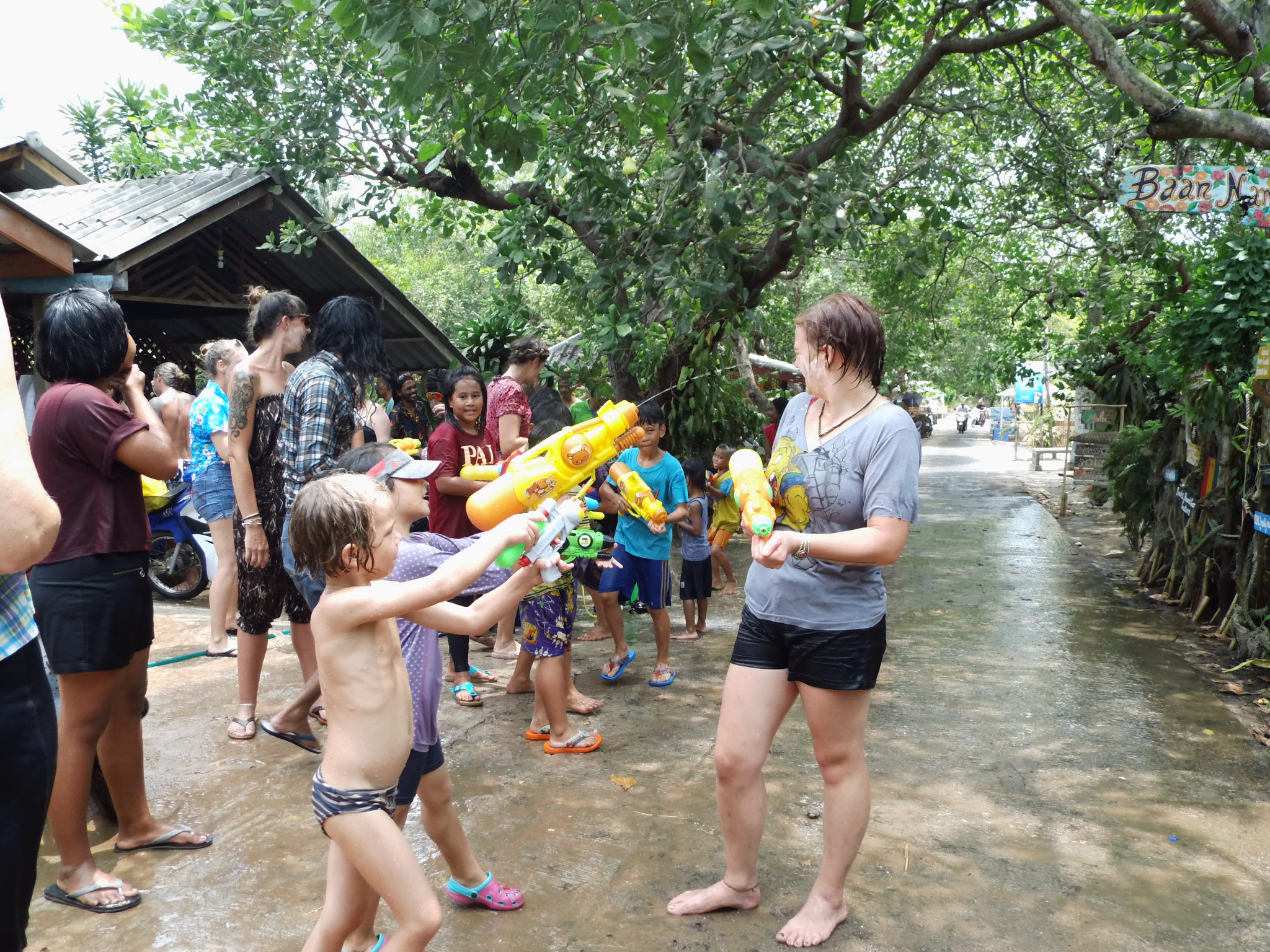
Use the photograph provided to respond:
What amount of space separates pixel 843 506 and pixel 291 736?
2562 millimetres

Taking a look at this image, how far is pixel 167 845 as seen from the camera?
3227 mm

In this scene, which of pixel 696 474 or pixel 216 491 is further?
pixel 696 474

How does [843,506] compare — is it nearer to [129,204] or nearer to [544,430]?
[544,430]

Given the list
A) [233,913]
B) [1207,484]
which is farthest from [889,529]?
[1207,484]

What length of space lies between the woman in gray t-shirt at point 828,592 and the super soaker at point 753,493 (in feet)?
0.15

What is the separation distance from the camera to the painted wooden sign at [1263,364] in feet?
17.0

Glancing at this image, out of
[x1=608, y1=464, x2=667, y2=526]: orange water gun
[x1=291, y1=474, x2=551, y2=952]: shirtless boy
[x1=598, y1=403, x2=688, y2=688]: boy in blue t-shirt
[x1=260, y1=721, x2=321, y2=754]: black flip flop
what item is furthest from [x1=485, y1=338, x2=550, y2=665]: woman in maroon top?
[x1=291, y1=474, x2=551, y2=952]: shirtless boy

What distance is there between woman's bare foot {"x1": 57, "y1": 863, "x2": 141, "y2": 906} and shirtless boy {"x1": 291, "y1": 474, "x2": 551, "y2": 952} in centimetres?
101

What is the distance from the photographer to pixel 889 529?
8.11ft

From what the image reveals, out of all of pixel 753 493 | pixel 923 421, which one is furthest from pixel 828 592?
pixel 923 421

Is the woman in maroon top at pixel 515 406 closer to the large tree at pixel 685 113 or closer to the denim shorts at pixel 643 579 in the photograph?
the denim shorts at pixel 643 579

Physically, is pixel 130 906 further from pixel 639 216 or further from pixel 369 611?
pixel 639 216

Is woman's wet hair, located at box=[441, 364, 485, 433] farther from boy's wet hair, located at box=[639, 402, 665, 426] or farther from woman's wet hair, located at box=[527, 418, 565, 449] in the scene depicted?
boy's wet hair, located at box=[639, 402, 665, 426]

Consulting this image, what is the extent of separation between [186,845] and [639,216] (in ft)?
14.8
